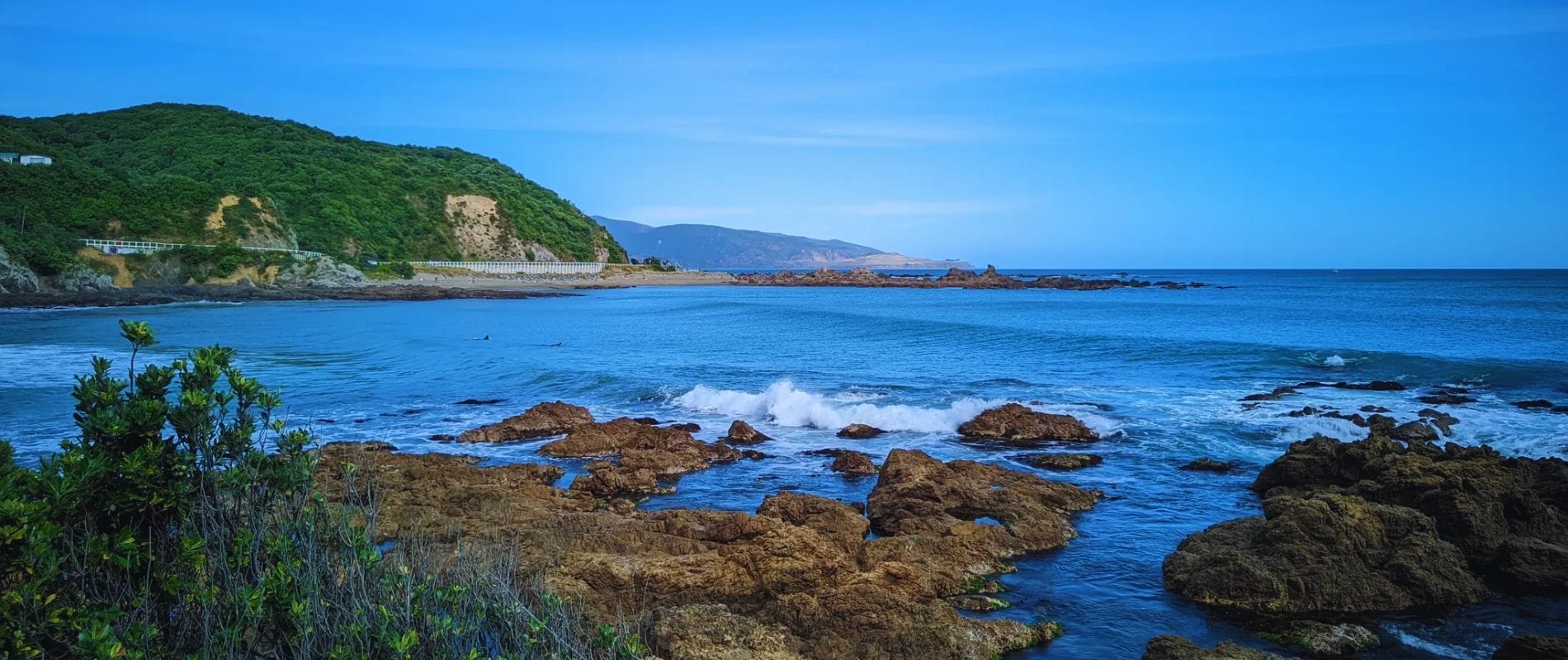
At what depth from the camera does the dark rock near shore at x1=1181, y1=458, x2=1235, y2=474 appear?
15.8 metres

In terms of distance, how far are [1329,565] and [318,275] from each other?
80568 mm

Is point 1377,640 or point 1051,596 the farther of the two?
point 1051,596

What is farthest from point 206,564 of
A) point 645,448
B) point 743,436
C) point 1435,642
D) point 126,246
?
point 126,246

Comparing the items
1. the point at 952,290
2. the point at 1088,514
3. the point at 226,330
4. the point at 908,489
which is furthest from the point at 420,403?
the point at 952,290

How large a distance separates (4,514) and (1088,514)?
38.6 ft

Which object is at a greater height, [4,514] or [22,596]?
[4,514]

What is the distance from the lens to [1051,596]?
964 cm

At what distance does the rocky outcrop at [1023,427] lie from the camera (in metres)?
18.2

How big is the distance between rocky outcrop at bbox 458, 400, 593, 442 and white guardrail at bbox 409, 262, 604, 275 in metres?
84.5

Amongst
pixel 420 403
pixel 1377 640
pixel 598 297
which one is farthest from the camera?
pixel 598 297

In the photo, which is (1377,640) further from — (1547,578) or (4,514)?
(4,514)

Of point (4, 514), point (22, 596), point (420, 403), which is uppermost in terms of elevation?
point (4, 514)

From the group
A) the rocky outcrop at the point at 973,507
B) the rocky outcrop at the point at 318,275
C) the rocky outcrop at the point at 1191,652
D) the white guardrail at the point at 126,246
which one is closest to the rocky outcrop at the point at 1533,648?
the rocky outcrop at the point at 1191,652

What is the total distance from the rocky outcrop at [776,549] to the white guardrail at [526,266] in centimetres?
9067
